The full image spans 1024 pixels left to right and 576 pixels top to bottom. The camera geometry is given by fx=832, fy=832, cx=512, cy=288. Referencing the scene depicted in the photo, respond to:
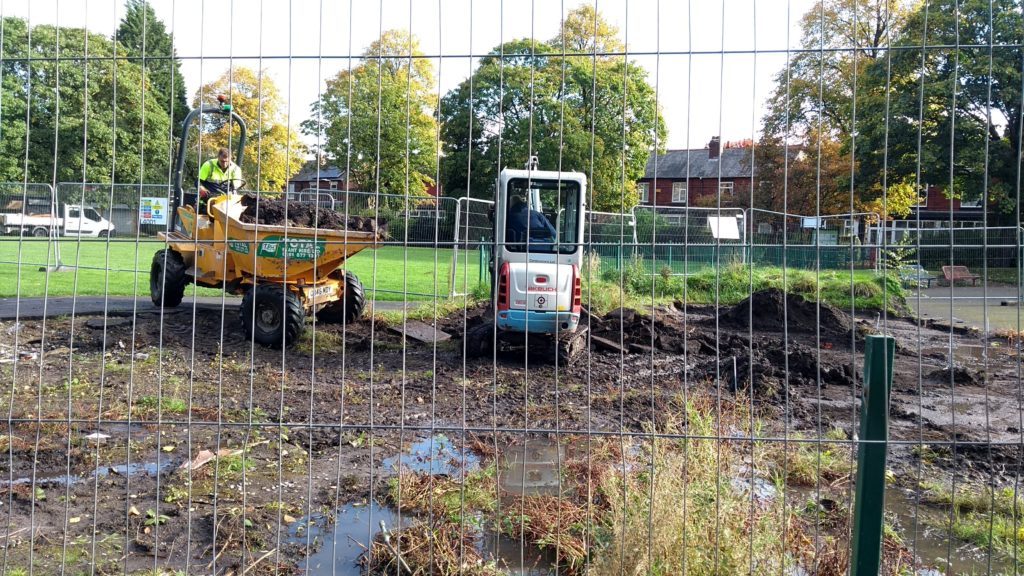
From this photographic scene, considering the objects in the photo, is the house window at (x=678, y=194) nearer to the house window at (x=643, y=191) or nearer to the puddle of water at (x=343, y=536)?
the house window at (x=643, y=191)

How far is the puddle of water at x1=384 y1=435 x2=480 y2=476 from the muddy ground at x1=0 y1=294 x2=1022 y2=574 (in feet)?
0.52

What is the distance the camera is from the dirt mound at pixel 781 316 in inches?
592

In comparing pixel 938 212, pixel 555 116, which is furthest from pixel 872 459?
pixel 555 116

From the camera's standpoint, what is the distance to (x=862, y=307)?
18.2 m

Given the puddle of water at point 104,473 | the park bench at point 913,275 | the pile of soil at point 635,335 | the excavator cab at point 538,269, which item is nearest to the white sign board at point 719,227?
the excavator cab at point 538,269

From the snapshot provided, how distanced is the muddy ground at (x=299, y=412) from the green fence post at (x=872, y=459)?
0.10 metres

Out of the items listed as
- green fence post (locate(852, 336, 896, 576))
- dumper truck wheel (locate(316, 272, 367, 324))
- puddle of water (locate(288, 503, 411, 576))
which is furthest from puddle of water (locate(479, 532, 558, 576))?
dumper truck wheel (locate(316, 272, 367, 324))

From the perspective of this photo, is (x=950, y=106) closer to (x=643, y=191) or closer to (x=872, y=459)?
(x=872, y=459)

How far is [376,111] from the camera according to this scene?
536cm

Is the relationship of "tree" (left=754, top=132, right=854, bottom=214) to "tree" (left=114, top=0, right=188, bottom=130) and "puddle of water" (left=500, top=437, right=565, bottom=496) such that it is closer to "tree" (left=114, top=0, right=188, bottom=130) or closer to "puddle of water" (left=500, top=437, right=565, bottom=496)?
"tree" (left=114, top=0, right=188, bottom=130)

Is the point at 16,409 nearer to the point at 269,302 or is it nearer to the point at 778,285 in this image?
the point at 269,302

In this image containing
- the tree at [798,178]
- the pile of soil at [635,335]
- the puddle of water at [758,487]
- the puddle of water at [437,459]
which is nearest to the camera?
the puddle of water at [758,487]

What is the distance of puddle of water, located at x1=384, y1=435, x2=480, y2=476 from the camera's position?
5750 mm

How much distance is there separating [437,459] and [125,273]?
54.5 feet
